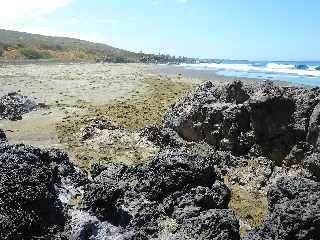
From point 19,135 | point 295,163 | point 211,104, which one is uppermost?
→ point 211,104

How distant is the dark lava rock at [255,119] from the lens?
922 centimetres

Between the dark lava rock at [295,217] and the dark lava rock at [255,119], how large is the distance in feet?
9.89

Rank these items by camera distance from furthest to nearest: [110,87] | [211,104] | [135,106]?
[110,87] → [135,106] → [211,104]

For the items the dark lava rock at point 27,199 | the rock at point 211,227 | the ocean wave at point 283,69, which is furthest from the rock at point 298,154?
the ocean wave at point 283,69

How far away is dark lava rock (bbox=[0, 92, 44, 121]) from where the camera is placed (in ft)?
59.0

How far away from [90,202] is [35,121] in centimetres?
1149

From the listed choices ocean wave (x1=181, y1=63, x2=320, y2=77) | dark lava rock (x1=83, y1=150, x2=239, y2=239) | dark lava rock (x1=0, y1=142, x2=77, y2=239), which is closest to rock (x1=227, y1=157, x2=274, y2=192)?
dark lava rock (x1=83, y1=150, x2=239, y2=239)

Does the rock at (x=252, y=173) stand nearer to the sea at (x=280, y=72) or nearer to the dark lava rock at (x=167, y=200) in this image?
the dark lava rock at (x=167, y=200)

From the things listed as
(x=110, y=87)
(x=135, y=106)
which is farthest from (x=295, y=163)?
(x=110, y=87)

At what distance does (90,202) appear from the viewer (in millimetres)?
6441

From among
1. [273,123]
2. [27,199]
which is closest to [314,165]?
[273,123]

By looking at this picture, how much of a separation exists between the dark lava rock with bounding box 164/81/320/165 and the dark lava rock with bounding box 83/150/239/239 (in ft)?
8.17

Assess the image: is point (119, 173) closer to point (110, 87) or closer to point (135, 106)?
point (135, 106)

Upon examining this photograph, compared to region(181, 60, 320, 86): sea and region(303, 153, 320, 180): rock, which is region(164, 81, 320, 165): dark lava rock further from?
region(181, 60, 320, 86): sea
